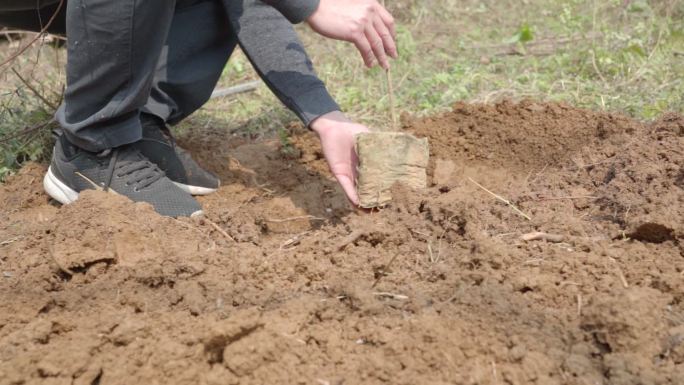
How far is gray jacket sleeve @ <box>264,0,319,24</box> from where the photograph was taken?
2121mm

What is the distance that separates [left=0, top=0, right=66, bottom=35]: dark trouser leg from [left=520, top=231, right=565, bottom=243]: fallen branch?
1.88 m

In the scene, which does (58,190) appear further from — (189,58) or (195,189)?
(189,58)

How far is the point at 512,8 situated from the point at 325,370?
4.42 metres

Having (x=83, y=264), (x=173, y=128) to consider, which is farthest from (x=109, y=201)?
(x=173, y=128)

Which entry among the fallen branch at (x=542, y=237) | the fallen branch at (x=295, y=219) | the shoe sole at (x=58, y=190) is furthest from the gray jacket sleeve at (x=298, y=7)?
the shoe sole at (x=58, y=190)

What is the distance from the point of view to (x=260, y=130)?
11.2ft

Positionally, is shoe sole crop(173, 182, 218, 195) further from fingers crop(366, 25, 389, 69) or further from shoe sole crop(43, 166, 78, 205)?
fingers crop(366, 25, 389, 69)

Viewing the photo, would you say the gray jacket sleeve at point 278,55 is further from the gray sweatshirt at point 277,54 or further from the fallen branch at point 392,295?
the fallen branch at point 392,295

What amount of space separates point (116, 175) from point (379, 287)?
3.90 ft

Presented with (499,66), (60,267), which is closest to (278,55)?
(60,267)

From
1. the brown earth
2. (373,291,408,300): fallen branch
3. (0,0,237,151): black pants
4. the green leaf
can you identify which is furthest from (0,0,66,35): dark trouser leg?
the green leaf

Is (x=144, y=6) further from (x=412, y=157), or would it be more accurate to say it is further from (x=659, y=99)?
(x=659, y=99)

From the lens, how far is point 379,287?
5.60 ft

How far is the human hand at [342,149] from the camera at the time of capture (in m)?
2.30
